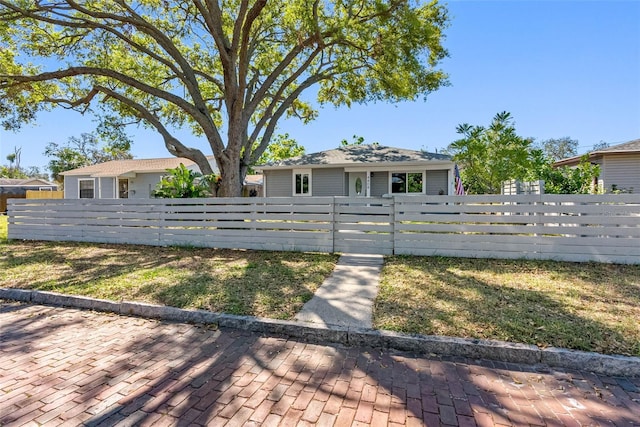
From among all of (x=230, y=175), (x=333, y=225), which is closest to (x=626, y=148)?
(x=333, y=225)

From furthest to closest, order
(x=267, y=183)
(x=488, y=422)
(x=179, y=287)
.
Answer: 1. (x=267, y=183)
2. (x=179, y=287)
3. (x=488, y=422)

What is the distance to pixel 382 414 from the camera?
229cm

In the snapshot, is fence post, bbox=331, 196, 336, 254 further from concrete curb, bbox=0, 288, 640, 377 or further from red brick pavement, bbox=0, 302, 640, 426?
red brick pavement, bbox=0, 302, 640, 426

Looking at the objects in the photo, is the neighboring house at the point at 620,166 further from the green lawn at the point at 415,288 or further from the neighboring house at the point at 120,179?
the neighboring house at the point at 120,179

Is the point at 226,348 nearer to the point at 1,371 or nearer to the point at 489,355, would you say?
the point at 1,371

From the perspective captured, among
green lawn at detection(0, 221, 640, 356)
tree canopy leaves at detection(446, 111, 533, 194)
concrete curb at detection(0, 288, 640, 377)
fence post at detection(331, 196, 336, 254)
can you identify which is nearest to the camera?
concrete curb at detection(0, 288, 640, 377)

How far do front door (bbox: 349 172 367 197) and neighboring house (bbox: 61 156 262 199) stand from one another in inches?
478

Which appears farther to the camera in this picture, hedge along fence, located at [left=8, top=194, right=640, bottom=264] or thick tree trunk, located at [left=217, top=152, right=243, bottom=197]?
thick tree trunk, located at [left=217, top=152, right=243, bottom=197]

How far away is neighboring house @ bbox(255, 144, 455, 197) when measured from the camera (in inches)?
605

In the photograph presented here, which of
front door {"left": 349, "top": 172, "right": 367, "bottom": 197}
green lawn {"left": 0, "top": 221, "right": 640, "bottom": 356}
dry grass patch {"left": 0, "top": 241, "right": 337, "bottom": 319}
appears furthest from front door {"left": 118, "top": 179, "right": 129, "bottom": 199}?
green lawn {"left": 0, "top": 221, "right": 640, "bottom": 356}

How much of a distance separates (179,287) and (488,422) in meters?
4.19

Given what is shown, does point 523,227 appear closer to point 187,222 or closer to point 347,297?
point 347,297

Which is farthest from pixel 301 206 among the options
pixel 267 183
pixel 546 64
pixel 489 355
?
pixel 546 64

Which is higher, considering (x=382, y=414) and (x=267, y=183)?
(x=267, y=183)
